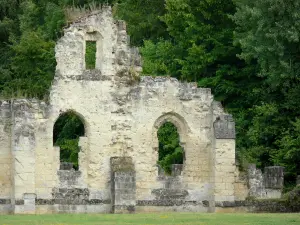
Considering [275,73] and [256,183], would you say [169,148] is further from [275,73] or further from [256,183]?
[256,183]

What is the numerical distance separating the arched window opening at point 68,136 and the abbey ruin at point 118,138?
13730mm

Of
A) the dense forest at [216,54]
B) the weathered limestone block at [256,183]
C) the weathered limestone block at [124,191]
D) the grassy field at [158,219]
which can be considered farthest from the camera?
the dense forest at [216,54]

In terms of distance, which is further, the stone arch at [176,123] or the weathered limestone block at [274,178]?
the stone arch at [176,123]

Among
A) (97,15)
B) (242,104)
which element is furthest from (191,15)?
(97,15)

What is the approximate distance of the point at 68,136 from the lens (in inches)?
2798

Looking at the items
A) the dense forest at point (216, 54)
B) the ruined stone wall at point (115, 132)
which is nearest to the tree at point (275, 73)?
the dense forest at point (216, 54)

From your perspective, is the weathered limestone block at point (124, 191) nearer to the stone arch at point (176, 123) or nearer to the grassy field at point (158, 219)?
the stone arch at point (176, 123)

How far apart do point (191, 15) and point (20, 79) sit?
12156mm

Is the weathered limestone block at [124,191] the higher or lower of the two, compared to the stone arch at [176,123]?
lower

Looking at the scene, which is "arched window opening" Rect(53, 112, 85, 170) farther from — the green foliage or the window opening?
the green foliage

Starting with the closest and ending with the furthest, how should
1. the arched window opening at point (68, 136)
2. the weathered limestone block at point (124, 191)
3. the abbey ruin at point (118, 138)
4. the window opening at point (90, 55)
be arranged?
the weathered limestone block at point (124, 191) < the abbey ruin at point (118, 138) < the arched window opening at point (68, 136) < the window opening at point (90, 55)

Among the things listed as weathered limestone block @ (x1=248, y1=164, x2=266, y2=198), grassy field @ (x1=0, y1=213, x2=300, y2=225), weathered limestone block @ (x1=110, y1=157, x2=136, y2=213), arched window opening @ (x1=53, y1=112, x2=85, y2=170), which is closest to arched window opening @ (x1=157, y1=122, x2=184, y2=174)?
arched window opening @ (x1=53, y1=112, x2=85, y2=170)

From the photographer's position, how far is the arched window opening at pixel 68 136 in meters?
69.0

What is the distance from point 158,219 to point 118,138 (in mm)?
10058
